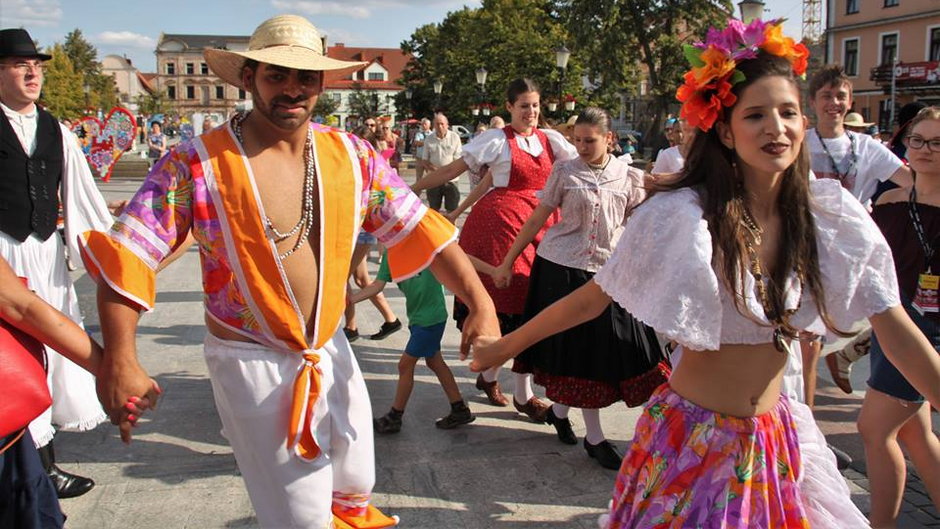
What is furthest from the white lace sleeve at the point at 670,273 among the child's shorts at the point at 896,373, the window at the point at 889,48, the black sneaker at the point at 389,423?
the window at the point at 889,48

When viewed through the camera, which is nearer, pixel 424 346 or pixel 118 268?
pixel 118 268

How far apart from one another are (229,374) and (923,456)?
2853 mm

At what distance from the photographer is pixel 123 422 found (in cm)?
221

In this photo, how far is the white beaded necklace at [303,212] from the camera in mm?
2408

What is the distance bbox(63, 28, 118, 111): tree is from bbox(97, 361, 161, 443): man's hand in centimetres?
6743

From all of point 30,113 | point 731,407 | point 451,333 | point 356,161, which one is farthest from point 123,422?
point 451,333

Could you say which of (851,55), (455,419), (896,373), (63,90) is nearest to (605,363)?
(455,419)

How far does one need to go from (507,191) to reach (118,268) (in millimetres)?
3318

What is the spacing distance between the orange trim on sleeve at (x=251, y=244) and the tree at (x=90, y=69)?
67.3 meters

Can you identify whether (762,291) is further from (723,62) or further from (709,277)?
(723,62)

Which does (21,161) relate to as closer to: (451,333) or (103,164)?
(451,333)

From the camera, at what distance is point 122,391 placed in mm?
2182

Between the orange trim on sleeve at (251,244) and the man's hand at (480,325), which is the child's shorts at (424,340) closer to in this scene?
the man's hand at (480,325)

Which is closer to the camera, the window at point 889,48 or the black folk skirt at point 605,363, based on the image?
the black folk skirt at point 605,363
